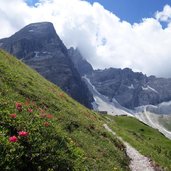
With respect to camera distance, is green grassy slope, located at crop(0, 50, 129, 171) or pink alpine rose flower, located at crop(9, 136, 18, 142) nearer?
green grassy slope, located at crop(0, 50, 129, 171)

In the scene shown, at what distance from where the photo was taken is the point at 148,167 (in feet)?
129

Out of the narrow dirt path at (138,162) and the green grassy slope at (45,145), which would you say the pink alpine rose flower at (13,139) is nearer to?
the green grassy slope at (45,145)

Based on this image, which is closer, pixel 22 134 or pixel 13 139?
pixel 13 139

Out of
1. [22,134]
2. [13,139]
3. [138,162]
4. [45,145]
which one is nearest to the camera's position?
[13,139]

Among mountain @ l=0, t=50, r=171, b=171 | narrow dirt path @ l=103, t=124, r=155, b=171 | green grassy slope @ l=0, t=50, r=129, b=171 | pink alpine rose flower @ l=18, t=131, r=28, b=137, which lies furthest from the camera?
narrow dirt path @ l=103, t=124, r=155, b=171

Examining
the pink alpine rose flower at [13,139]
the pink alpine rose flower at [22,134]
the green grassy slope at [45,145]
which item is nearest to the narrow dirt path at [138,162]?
the green grassy slope at [45,145]

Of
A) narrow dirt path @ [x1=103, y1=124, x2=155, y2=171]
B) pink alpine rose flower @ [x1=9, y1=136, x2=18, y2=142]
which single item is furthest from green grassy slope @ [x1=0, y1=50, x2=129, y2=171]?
narrow dirt path @ [x1=103, y1=124, x2=155, y2=171]

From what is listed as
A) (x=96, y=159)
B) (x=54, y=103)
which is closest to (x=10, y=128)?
(x=96, y=159)

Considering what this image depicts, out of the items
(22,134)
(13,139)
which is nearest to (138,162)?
(22,134)

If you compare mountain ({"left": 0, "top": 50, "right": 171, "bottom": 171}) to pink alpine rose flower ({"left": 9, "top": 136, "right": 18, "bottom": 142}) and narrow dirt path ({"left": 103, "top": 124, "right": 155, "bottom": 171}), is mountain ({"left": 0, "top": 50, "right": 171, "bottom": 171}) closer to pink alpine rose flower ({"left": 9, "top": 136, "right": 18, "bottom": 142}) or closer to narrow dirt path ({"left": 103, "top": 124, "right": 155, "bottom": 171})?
pink alpine rose flower ({"left": 9, "top": 136, "right": 18, "bottom": 142})

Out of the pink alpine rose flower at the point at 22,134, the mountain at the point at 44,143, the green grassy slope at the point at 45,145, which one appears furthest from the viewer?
the pink alpine rose flower at the point at 22,134

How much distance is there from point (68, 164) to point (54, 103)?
21440 mm

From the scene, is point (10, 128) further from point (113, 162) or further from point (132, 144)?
point (132, 144)

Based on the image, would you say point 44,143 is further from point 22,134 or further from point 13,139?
point 13,139
